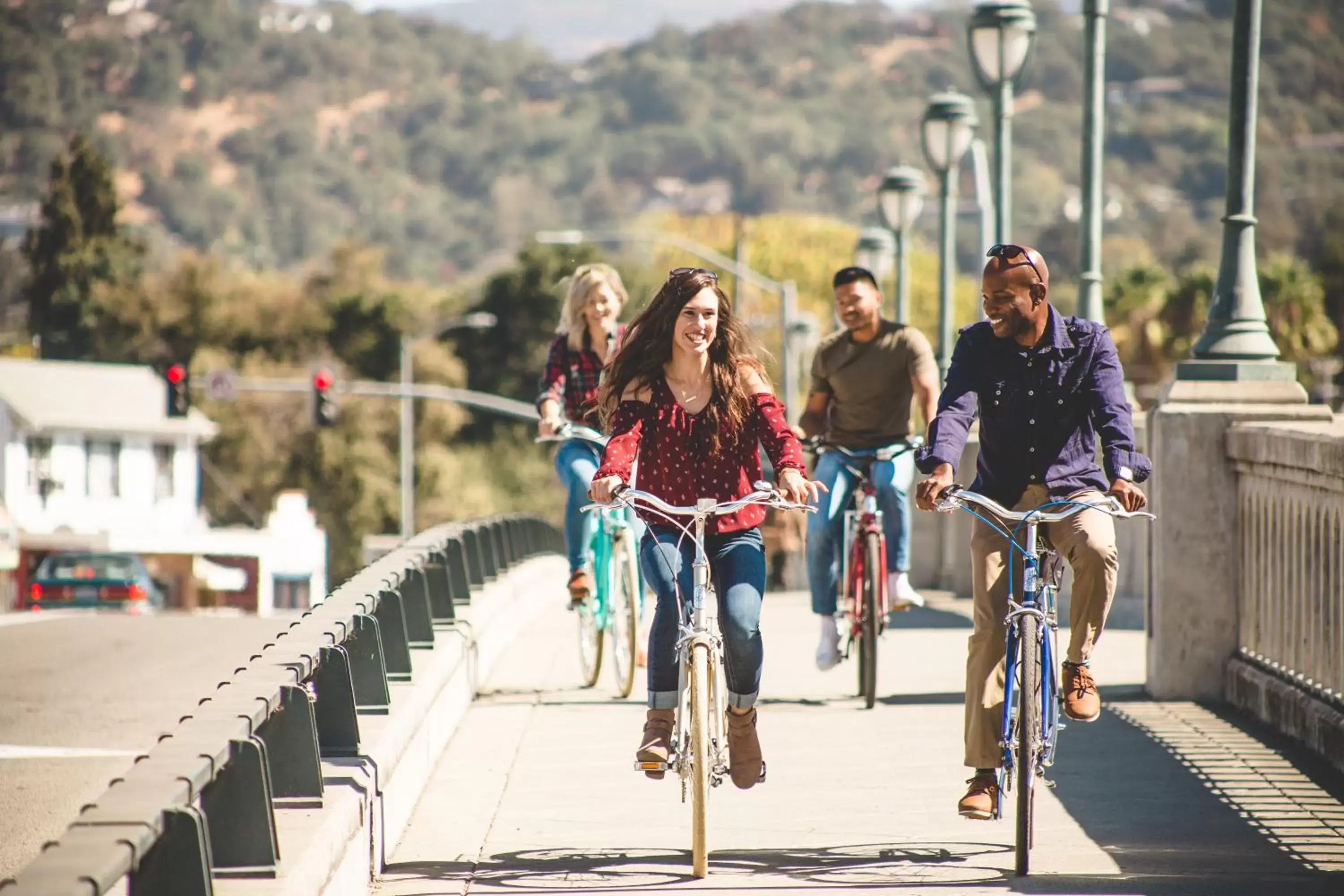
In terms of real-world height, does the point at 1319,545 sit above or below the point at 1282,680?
above

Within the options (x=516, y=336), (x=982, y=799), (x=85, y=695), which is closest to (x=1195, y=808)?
(x=982, y=799)

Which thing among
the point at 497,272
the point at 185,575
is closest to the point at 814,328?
the point at 185,575

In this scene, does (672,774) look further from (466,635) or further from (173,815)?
(173,815)

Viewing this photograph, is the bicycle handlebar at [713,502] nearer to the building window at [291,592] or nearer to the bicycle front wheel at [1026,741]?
the bicycle front wheel at [1026,741]

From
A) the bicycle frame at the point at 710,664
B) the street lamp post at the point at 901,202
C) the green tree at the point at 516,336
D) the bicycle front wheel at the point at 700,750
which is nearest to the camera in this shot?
the bicycle front wheel at the point at 700,750

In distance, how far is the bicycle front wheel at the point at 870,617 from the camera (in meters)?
10.4

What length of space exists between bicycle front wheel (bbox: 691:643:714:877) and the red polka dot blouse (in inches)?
21.3

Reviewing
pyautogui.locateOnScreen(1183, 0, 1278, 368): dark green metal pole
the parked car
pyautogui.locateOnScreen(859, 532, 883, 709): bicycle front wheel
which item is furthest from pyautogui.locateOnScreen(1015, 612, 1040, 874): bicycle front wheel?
the parked car

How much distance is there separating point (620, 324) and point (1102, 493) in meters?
3.72

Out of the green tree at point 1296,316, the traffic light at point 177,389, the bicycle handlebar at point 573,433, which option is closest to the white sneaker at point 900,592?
the bicycle handlebar at point 573,433

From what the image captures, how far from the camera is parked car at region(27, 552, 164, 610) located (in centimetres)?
3997

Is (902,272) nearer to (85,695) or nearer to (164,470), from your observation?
(85,695)

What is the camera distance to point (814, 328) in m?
51.7

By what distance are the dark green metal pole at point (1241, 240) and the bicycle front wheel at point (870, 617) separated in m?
1.89
